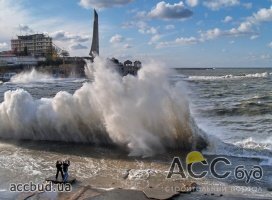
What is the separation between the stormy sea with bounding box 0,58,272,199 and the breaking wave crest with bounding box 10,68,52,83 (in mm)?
86329

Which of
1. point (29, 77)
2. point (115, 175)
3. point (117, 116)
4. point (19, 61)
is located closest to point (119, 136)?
point (117, 116)

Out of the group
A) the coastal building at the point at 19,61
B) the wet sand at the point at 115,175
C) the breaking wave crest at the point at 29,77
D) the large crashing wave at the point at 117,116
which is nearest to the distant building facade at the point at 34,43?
the coastal building at the point at 19,61

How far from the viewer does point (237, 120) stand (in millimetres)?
28531

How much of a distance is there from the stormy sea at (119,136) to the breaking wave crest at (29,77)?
86.3m

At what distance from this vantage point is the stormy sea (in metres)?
14.4

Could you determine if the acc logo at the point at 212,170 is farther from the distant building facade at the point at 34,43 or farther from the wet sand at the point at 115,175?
the distant building facade at the point at 34,43

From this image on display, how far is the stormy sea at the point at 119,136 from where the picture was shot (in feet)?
47.2

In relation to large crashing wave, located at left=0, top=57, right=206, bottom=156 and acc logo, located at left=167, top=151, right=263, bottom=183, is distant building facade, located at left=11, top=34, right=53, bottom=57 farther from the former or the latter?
acc logo, located at left=167, top=151, right=263, bottom=183

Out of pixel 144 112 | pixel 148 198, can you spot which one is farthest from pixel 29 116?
pixel 148 198

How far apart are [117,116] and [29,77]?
323 feet

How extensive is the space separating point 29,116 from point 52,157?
620 centimetres

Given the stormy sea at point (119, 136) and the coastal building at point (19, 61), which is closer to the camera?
the stormy sea at point (119, 136)

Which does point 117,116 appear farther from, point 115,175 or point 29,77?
point 29,77

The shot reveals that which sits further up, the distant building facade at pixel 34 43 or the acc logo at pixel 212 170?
the distant building facade at pixel 34 43
